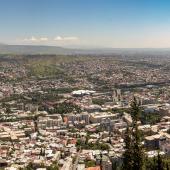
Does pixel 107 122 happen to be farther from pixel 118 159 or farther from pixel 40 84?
pixel 40 84

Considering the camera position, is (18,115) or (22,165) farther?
(18,115)

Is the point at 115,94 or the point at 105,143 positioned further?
the point at 115,94

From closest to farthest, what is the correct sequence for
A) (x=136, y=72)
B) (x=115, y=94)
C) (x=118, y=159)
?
(x=118, y=159), (x=115, y=94), (x=136, y=72)

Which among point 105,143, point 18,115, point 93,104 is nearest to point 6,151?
point 105,143

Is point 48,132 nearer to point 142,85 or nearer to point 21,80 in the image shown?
point 142,85

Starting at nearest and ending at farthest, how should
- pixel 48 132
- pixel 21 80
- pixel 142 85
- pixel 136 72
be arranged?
1. pixel 48 132
2. pixel 142 85
3. pixel 21 80
4. pixel 136 72

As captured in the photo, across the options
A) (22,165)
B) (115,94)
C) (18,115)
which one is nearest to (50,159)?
(22,165)

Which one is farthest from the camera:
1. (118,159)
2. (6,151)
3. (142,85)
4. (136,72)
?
(136,72)

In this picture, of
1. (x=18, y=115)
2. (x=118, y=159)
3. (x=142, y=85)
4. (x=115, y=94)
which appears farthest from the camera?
(x=142, y=85)
